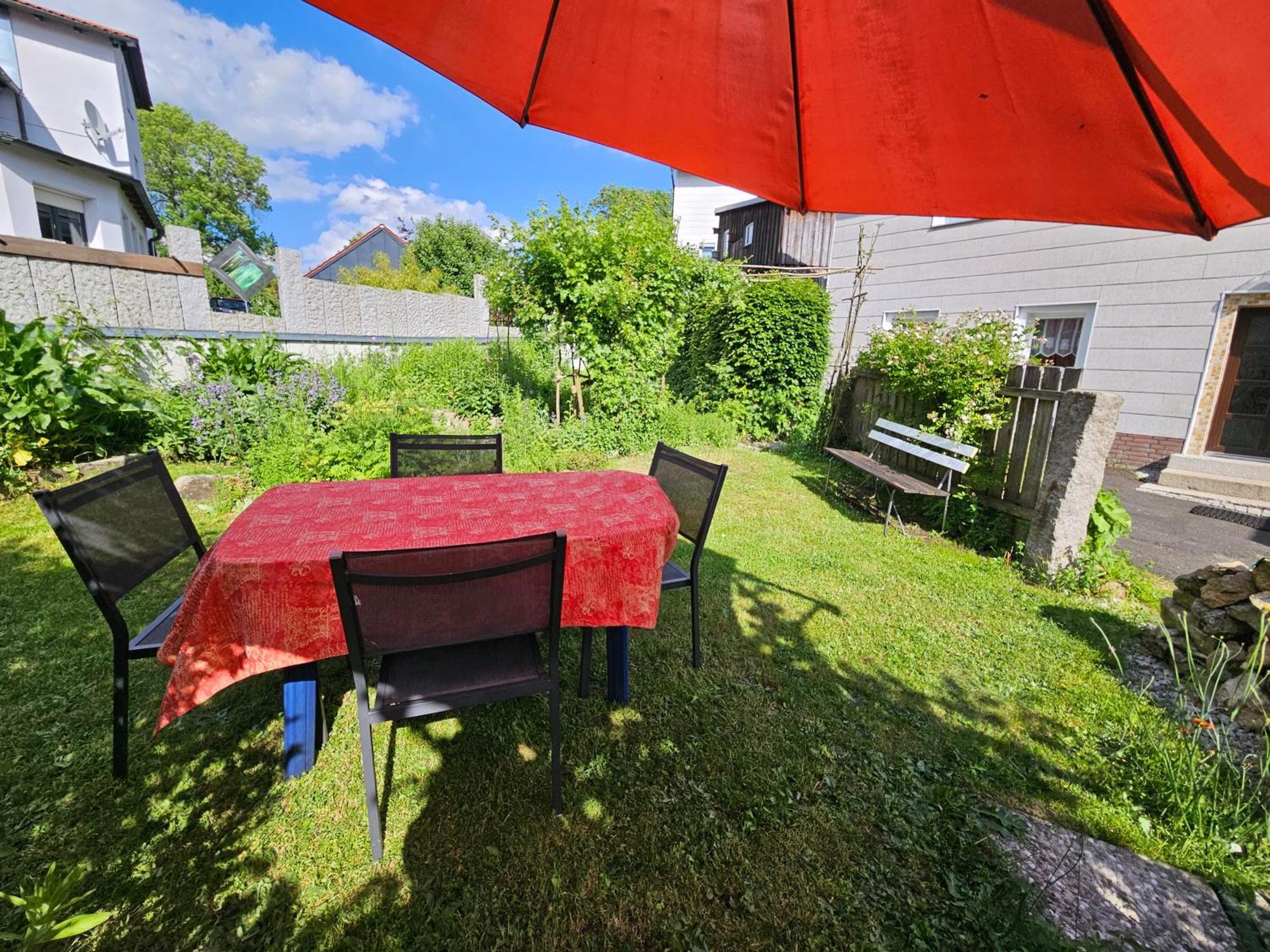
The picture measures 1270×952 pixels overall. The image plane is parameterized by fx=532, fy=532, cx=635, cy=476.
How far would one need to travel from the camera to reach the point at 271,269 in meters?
8.26

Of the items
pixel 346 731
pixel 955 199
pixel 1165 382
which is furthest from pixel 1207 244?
pixel 346 731

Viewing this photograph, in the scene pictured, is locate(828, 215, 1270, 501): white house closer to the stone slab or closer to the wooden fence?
the wooden fence

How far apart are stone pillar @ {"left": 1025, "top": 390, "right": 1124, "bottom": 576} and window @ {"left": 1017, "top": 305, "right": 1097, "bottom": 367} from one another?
4.72 metres

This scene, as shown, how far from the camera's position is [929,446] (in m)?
5.38

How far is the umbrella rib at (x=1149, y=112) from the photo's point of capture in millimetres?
1067

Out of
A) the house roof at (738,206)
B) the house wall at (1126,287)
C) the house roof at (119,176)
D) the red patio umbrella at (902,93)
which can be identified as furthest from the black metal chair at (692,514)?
the house roof at (119,176)

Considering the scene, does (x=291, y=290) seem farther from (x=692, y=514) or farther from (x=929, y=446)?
(x=929, y=446)

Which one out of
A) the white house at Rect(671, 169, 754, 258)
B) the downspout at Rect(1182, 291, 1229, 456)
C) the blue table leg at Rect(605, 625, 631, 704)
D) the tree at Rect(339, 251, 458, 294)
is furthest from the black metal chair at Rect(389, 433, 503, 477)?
the tree at Rect(339, 251, 458, 294)

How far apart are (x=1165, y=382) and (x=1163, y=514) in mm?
2420

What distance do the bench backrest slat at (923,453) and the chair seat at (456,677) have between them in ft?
13.3

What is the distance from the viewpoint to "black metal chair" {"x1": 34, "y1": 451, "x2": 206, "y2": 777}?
71.4 inches

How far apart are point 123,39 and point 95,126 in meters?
2.34

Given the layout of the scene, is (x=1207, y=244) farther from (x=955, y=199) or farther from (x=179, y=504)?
(x=179, y=504)

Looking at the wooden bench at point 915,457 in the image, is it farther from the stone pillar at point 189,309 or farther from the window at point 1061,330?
the stone pillar at point 189,309
